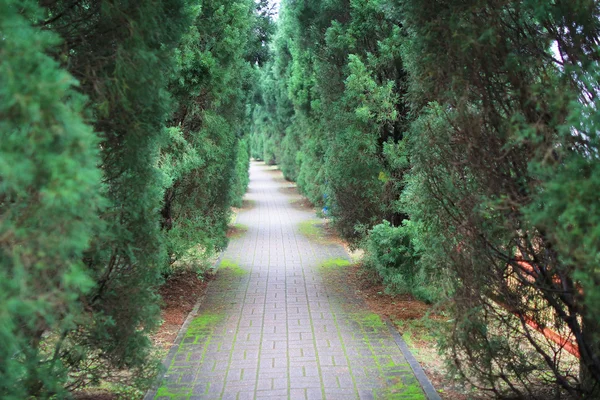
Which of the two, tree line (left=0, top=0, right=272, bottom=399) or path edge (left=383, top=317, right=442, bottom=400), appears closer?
tree line (left=0, top=0, right=272, bottom=399)

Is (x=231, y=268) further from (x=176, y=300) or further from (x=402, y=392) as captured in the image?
(x=402, y=392)

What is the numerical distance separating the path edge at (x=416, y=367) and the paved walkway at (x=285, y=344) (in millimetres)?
64

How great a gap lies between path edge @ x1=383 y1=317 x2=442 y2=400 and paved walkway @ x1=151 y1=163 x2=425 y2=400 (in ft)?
0.21

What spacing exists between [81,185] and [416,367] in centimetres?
455

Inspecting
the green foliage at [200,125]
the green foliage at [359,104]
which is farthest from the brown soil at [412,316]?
the green foliage at [200,125]

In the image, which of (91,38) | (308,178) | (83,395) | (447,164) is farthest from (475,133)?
(308,178)

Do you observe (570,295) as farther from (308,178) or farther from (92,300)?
(308,178)

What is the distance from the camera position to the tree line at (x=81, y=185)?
2172 mm

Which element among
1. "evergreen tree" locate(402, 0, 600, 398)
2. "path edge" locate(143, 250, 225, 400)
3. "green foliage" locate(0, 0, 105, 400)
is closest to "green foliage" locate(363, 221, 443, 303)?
Result: "path edge" locate(143, 250, 225, 400)

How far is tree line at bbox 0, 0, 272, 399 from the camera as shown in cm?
217

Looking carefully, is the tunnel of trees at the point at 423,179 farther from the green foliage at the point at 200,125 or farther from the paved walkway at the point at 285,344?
the green foliage at the point at 200,125

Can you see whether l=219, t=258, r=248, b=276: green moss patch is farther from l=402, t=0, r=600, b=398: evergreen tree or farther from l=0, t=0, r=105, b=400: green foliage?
l=0, t=0, r=105, b=400: green foliage

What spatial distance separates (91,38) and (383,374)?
417cm

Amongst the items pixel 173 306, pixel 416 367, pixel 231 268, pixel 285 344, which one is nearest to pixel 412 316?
pixel 416 367
